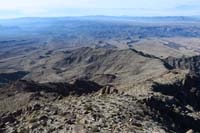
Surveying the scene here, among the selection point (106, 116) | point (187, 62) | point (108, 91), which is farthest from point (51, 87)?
point (187, 62)

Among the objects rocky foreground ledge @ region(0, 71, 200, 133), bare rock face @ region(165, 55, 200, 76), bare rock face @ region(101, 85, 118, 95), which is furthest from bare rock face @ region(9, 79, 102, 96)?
bare rock face @ region(165, 55, 200, 76)

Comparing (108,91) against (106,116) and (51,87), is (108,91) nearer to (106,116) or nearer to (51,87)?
(106,116)

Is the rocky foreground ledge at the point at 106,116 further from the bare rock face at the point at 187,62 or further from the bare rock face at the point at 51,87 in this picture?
the bare rock face at the point at 187,62

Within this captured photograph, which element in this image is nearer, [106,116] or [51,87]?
[106,116]

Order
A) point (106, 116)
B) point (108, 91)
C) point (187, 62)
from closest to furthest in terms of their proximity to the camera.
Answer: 1. point (106, 116)
2. point (108, 91)
3. point (187, 62)

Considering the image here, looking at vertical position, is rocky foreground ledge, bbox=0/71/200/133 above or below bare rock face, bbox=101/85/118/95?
above

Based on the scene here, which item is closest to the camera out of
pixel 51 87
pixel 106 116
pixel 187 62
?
pixel 106 116

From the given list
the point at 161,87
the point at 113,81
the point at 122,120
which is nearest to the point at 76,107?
the point at 122,120

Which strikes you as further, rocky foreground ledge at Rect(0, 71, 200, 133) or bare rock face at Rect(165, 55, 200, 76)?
bare rock face at Rect(165, 55, 200, 76)

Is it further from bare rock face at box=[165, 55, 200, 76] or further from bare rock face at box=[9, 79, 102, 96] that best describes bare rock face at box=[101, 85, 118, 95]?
bare rock face at box=[165, 55, 200, 76]

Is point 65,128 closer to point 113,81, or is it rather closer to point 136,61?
point 113,81

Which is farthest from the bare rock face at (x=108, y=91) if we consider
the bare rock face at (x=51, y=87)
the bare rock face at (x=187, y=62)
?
the bare rock face at (x=187, y=62)
